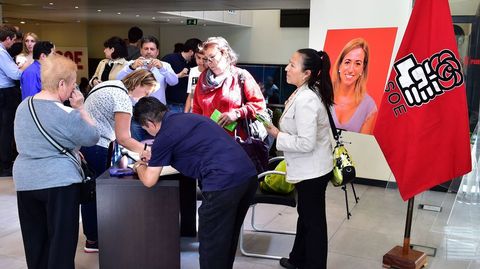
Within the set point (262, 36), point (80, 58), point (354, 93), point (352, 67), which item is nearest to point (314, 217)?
point (354, 93)

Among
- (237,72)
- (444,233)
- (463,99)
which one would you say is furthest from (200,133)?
(444,233)

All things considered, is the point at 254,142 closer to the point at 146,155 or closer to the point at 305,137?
the point at 305,137

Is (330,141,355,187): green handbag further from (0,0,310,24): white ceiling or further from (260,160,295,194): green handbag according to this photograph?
(0,0,310,24): white ceiling

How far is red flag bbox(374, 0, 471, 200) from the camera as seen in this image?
8.78 feet

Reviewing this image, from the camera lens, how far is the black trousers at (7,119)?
16.4 feet

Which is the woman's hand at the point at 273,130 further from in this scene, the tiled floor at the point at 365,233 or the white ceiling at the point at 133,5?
the white ceiling at the point at 133,5

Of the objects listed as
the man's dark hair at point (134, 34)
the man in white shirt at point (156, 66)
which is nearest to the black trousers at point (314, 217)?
the man in white shirt at point (156, 66)

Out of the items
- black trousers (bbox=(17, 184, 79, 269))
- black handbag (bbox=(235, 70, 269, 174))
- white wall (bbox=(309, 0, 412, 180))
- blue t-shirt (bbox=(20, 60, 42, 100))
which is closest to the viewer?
black trousers (bbox=(17, 184, 79, 269))

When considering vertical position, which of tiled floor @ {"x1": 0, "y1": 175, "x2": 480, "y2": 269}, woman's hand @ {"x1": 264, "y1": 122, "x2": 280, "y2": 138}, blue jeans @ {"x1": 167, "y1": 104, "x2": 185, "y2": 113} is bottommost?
tiled floor @ {"x1": 0, "y1": 175, "x2": 480, "y2": 269}

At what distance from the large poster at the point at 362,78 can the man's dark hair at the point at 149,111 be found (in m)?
2.24

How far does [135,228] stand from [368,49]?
2686mm

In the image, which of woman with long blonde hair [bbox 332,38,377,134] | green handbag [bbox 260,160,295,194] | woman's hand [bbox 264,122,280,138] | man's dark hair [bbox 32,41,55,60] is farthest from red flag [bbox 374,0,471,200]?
man's dark hair [bbox 32,41,55,60]

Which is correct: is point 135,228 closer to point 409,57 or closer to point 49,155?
point 49,155

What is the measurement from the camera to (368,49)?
4098 millimetres
